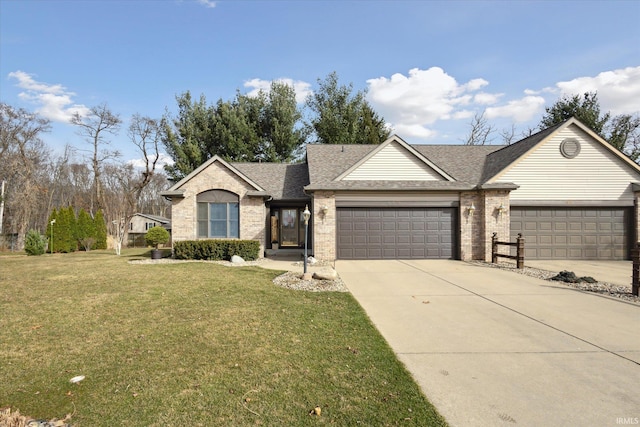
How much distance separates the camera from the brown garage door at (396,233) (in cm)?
1438

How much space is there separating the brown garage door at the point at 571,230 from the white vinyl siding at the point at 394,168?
4290mm

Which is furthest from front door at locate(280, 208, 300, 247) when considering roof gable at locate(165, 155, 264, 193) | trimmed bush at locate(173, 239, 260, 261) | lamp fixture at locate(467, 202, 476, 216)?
lamp fixture at locate(467, 202, 476, 216)

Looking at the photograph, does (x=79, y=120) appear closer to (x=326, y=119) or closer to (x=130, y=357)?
(x=326, y=119)

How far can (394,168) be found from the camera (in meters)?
14.8

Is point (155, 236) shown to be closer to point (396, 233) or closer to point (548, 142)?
point (396, 233)

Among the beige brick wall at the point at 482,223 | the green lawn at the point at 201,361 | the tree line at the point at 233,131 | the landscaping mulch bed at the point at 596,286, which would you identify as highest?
the tree line at the point at 233,131

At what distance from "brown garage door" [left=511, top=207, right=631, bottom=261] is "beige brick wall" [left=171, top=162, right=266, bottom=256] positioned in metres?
11.5

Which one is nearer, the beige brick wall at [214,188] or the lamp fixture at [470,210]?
the lamp fixture at [470,210]

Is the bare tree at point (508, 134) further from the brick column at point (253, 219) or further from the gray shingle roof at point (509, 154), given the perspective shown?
the brick column at point (253, 219)

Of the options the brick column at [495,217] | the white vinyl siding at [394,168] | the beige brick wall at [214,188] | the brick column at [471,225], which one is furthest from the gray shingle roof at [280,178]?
the brick column at [495,217]

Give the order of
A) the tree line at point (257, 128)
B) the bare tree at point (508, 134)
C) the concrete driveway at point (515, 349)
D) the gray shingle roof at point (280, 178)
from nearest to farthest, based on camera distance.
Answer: the concrete driveway at point (515, 349)
the gray shingle roof at point (280, 178)
the tree line at point (257, 128)
the bare tree at point (508, 134)

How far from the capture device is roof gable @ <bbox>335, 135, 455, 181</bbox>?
14.7 m

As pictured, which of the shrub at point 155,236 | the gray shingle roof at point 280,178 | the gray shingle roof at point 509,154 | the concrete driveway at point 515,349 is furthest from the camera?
the shrub at point 155,236

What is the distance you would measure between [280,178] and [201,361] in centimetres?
1508
